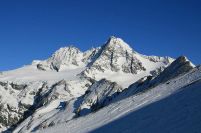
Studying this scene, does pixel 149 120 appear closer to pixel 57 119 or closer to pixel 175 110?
pixel 175 110

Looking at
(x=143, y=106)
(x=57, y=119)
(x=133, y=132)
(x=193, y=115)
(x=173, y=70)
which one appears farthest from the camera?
(x=57, y=119)

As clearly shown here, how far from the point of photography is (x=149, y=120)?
33.9 metres

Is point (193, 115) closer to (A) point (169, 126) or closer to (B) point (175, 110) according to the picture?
(A) point (169, 126)

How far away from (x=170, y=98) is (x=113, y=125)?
5.22 meters

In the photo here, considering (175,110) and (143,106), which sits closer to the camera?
(175,110)

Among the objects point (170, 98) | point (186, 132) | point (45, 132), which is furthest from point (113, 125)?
point (45, 132)

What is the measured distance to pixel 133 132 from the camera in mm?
32688

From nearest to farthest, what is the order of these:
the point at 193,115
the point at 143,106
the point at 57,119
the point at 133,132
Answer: the point at 193,115 < the point at 133,132 < the point at 143,106 < the point at 57,119

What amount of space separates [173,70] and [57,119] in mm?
65588

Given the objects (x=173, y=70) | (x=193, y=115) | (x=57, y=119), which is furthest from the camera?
(x=57, y=119)

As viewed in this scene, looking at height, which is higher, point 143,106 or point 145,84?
point 145,84

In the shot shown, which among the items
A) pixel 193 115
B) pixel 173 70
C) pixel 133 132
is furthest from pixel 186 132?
pixel 173 70

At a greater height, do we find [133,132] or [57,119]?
[57,119]

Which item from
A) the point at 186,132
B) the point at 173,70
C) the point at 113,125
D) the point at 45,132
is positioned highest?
the point at 173,70
